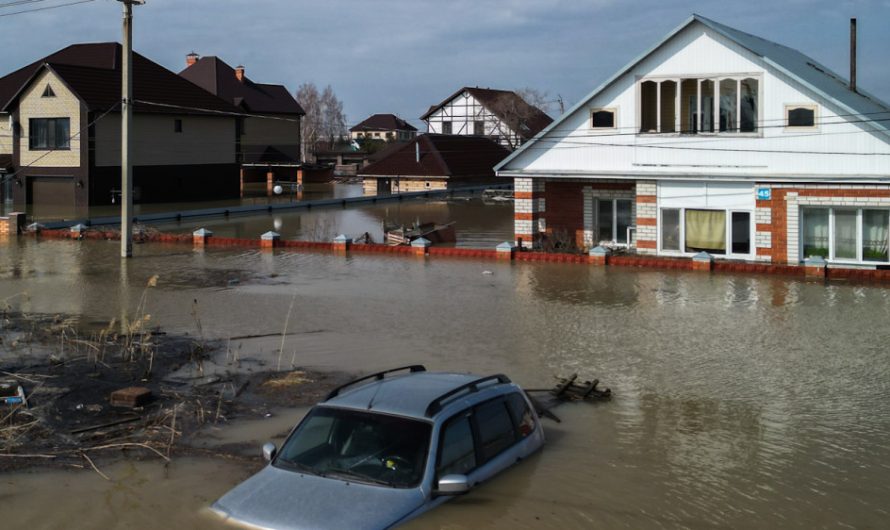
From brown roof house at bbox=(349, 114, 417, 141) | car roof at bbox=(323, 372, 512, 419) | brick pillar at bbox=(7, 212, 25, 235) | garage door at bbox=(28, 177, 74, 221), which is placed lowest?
car roof at bbox=(323, 372, 512, 419)

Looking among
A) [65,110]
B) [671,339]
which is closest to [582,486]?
[671,339]

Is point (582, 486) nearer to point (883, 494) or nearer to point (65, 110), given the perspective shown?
point (883, 494)

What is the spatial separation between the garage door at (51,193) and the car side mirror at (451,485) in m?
47.5

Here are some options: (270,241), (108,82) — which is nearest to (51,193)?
(108,82)

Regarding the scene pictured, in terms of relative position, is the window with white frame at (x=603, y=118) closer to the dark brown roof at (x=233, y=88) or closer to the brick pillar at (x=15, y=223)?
the brick pillar at (x=15, y=223)

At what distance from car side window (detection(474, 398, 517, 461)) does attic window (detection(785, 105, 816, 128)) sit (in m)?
21.2

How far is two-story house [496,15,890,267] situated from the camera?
27359 millimetres

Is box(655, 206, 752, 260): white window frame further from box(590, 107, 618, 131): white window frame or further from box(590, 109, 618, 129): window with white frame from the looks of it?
box(590, 109, 618, 129): window with white frame

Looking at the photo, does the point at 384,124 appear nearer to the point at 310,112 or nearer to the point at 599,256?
the point at 310,112

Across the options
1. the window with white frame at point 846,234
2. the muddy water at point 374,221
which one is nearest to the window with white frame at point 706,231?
the window with white frame at point 846,234

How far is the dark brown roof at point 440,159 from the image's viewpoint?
68750 mm

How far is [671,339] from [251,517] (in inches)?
448

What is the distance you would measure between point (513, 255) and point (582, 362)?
14.2 metres

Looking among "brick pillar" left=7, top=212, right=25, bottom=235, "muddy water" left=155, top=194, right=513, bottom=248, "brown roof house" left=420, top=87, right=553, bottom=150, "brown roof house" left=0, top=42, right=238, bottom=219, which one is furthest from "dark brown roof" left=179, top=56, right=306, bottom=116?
"brick pillar" left=7, top=212, right=25, bottom=235
